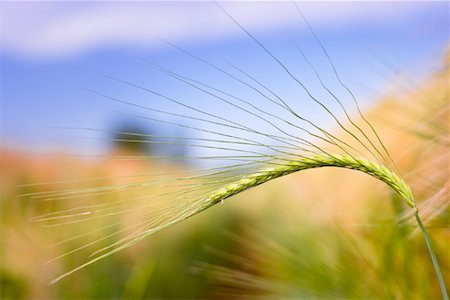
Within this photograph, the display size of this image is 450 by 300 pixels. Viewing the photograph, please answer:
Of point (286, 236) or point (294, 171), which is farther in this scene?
point (286, 236)

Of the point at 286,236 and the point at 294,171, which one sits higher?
the point at 294,171

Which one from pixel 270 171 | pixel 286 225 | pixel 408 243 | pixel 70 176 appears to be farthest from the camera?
pixel 70 176

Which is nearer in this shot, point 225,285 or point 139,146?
point 139,146

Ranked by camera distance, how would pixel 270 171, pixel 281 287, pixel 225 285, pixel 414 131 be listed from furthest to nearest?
pixel 225 285 < pixel 281 287 < pixel 414 131 < pixel 270 171

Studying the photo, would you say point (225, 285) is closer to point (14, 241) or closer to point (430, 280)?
point (14, 241)

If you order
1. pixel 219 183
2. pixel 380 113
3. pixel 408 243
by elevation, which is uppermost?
pixel 380 113

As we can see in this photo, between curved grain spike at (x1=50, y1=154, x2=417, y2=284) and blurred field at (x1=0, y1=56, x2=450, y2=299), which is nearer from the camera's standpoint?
curved grain spike at (x1=50, y1=154, x2=417, y2=284)

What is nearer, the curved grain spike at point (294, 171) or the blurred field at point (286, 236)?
the curved grain spike at point (294, 171)

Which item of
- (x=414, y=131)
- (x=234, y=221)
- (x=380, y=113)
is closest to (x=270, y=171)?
(x=414, y=131)
